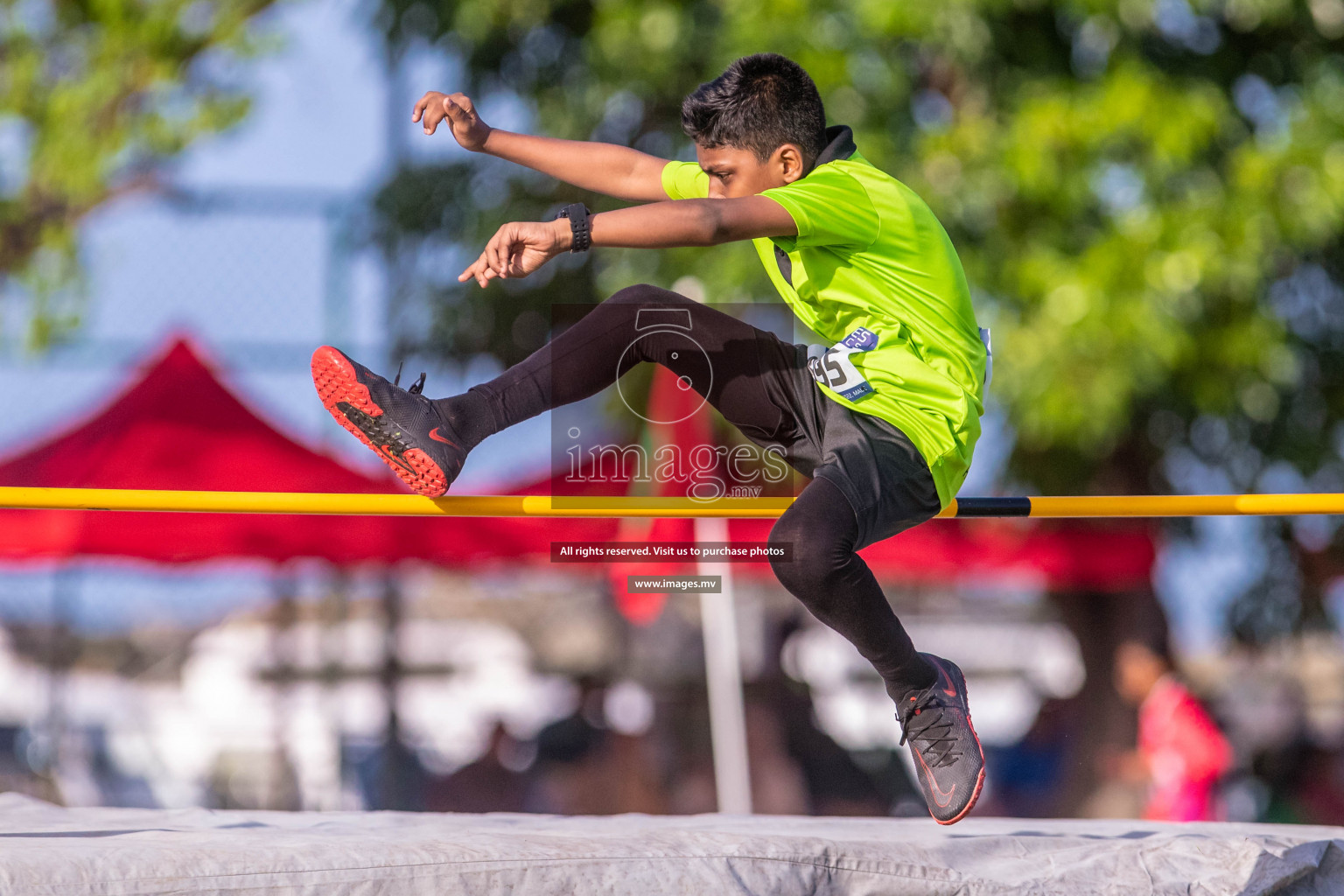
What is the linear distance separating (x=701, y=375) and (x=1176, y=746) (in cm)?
362

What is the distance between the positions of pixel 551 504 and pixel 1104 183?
3566mm

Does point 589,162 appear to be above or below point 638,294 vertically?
above

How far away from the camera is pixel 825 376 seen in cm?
277

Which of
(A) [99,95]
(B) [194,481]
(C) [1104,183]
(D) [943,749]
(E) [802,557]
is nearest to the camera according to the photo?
(E) [802,557]

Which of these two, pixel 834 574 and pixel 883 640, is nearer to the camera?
pixel 834 574

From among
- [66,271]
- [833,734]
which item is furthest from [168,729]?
[833,734]

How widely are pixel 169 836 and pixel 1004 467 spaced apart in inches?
177

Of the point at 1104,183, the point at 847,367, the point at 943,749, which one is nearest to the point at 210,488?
the point at 847,367

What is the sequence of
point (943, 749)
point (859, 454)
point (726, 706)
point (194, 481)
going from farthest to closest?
point (726, 706) → point (194, 481) → point (943, 749) → point (859, 454)

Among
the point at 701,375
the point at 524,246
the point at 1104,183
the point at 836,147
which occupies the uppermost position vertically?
the point at 1104,183

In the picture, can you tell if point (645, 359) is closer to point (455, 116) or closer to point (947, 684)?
point (455, 116)

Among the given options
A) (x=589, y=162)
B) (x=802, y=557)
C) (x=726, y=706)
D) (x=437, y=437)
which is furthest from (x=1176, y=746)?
(x=437, y=437)

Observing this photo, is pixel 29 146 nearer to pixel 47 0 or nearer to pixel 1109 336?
pixel 47 0

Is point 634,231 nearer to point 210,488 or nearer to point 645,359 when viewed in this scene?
point 645,359
